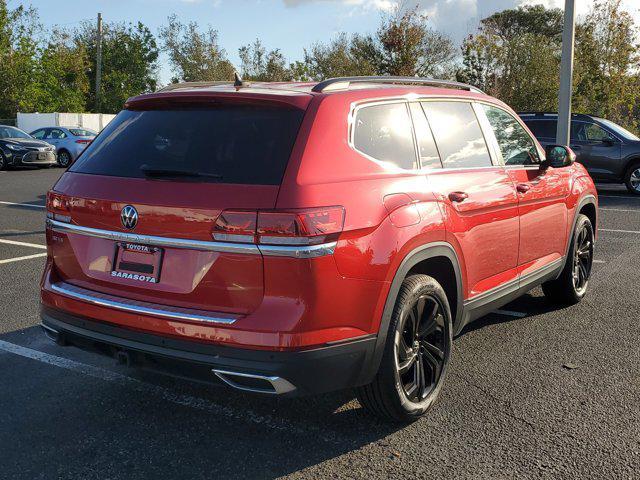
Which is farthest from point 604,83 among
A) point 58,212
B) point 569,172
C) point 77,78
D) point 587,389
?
point 77,78

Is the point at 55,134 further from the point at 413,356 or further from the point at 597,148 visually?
the point at 413,356

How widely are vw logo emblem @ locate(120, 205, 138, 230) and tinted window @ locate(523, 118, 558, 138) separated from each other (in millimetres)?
13526

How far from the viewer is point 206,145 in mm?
3291

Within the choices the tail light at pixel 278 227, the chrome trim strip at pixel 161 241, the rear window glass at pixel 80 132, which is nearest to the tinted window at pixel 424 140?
the tail light at pixel 278 227

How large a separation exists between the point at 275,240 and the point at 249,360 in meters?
0.52

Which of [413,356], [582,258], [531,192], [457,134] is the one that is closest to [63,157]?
[582,258]

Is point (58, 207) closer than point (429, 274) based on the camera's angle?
Yes

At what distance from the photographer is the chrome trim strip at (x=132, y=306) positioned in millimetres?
3021

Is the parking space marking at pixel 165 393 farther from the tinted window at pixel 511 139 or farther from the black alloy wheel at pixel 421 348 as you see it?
the tinted window at pixel 511 139

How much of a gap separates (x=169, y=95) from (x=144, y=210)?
686mm

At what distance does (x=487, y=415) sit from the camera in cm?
375

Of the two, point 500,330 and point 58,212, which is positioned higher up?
point 58,212

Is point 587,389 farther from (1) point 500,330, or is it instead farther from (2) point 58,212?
(2) point 58,212

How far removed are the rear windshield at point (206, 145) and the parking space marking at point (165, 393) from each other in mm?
1352
